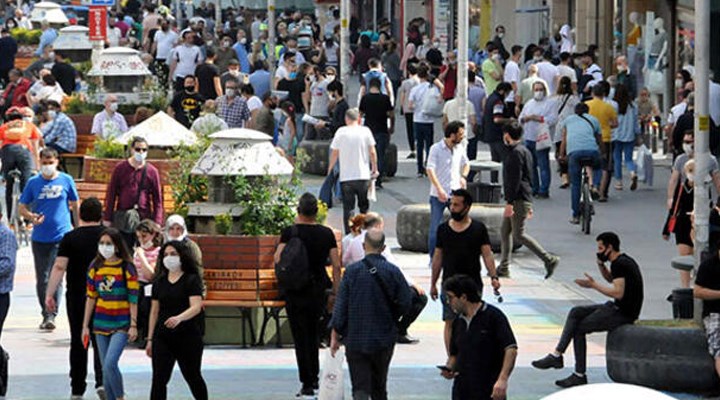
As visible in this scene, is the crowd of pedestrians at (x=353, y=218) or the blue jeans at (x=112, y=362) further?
the blue jeans at (x=112, y=362)

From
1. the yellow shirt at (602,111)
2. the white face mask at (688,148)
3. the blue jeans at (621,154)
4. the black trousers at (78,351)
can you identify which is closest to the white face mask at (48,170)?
the black trousers at (78,351)

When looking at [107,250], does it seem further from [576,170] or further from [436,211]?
[576,170]

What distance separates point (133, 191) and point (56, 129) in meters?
7.99

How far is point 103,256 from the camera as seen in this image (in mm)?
14406

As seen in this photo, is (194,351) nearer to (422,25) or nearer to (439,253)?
(439,253)

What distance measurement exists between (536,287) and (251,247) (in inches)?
179

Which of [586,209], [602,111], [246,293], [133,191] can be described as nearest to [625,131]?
[602,111]

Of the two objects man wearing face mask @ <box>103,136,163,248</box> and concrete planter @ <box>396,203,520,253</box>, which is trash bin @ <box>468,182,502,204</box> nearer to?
concrete planter @ <box>396,203,520,253</box>

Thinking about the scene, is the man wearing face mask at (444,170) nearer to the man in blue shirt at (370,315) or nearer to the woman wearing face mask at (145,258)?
the woman wearing face mask at (145,258)

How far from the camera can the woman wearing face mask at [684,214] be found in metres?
19.6

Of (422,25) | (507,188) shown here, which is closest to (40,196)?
(507,188)

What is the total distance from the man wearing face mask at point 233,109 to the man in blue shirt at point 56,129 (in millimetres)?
3080

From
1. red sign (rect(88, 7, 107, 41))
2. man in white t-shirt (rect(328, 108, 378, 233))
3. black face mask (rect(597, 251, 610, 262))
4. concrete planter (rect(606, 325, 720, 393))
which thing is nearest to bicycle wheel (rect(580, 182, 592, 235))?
man in white t-shirt (rect(328, 108, 378, 233))

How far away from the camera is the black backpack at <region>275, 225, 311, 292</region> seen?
15.5 metres
